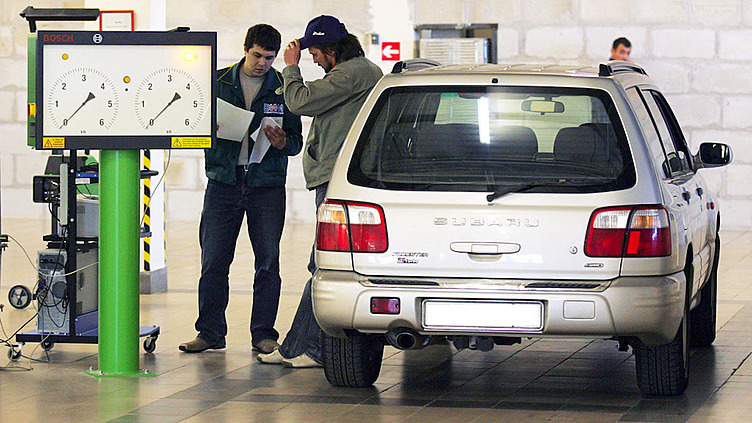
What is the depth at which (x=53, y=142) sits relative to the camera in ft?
23.2

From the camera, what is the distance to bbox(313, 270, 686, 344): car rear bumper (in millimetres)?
5918

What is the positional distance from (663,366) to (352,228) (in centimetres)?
165

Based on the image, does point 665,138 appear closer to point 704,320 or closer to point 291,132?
point 704,320

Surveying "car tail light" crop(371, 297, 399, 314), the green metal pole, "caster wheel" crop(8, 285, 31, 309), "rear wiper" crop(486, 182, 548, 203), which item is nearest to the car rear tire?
"rear wiper" crop(486, 182, 548, 203)

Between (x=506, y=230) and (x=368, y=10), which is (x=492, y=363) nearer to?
(x=506, y=230)

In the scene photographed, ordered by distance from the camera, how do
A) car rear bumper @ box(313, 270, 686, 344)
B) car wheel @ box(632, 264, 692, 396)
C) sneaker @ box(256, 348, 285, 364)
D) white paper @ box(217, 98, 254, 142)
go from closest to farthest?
car rear bumper @ box(313, 270, 686, 344) < car wheel @ box(632, 264, 692, 396) < sneaker @ box(256, 348, 285, 364) < white paper @ box(217, 98, 254, 142)

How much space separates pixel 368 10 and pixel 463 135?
39.3ft

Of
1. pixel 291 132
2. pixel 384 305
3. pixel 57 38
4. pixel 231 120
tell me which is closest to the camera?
pixel 384 305

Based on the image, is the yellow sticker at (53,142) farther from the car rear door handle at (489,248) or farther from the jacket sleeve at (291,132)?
the car rear door handle at (489,248)

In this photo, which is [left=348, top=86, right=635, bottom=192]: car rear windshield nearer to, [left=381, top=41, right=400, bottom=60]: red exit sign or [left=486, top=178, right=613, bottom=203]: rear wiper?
[left=486, top=178, right=613, bottom=203]: rear wiper

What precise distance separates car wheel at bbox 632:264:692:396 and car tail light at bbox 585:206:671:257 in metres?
0.55

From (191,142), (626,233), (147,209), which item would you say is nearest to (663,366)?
(626,233)

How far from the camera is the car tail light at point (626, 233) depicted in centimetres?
596

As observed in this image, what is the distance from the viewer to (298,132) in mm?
8211
